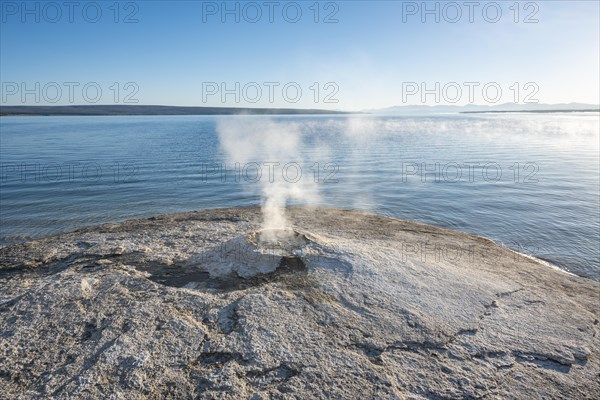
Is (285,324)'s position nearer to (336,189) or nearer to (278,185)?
(336,189)

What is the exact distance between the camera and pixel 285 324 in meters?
6.17

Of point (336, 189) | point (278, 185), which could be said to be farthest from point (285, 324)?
point (278, 185)

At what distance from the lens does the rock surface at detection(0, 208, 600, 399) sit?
5.10 meters

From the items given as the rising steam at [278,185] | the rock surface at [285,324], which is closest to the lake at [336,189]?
the rising steam at [278,185]

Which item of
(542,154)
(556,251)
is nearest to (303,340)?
(556,251)

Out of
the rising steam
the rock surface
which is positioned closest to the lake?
the rising steam

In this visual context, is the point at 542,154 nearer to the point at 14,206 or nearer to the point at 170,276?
the point at 170,276

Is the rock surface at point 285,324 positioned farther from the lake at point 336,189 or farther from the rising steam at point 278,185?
the lake at point 336,189

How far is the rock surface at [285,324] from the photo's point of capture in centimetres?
510

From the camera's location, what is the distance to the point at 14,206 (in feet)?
55.1

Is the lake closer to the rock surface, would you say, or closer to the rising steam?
the rising steam

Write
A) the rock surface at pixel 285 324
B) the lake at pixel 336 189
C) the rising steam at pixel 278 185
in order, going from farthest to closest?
the lake at pixel 336 189 → the rising steam at pixel 278 185 → the rock surface at pixel 285 324

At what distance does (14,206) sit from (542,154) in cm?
4631

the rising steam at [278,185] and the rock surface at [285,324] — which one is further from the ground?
the rising steam at [278,185]
